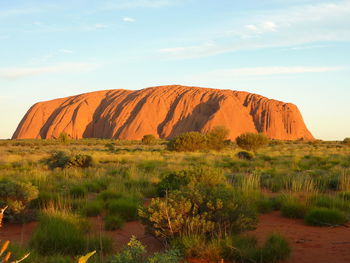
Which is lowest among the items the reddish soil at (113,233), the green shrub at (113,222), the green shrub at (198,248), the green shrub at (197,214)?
the reddish soil at (113,233)

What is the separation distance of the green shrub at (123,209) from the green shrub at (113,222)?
0.42 meters

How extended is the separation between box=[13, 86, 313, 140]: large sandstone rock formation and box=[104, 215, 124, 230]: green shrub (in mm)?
64481

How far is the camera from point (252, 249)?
15.5 feet

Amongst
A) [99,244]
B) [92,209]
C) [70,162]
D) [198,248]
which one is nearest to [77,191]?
[92,209]

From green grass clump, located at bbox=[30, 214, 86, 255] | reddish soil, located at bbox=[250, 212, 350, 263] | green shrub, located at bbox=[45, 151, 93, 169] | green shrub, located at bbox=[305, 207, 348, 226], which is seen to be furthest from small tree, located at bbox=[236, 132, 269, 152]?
green grass clump, located at bbox=[30, 214, 86, 255]

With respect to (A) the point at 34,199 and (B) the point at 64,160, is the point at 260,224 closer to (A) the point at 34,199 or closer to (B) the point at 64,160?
(A) the point at 34,199

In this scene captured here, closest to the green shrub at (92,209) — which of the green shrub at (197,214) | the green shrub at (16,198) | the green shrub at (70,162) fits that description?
the green shrub at (16,198)

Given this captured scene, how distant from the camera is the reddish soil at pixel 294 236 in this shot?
16.0 feet

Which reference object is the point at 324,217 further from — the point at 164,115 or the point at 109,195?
the point at 164,115

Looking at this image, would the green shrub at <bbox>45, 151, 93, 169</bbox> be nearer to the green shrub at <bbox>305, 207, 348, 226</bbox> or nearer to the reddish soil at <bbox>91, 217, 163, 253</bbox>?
the reddish soil at <bbox>91, 217, 163, 253</bbox>

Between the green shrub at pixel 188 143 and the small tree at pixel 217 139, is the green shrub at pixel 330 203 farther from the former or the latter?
the small tree at pixel 217 139

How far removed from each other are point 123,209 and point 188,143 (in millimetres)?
21668

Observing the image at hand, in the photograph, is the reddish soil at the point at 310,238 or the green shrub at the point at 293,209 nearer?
the reddish soil at the point at 310,238

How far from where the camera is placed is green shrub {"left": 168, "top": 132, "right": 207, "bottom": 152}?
1137 inches
